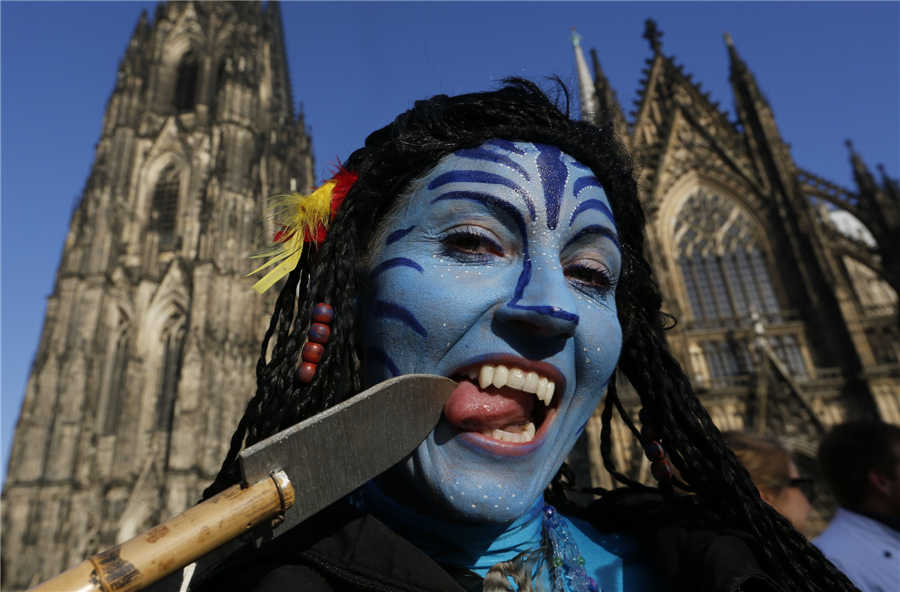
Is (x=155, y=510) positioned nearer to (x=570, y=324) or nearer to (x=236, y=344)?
(x=236, y=344)

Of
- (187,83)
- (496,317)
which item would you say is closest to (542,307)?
(496,317)

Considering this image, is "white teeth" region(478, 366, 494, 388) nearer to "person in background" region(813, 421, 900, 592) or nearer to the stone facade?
"person in background" region(813, 421, 900, 592)

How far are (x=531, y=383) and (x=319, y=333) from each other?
0.46 metres

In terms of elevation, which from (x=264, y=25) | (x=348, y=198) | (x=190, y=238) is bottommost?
(x=348, y=198)

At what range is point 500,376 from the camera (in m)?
1.23

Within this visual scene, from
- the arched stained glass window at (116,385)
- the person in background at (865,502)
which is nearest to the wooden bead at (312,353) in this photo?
the person in background at (865,502)

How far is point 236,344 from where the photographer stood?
64.3 ft

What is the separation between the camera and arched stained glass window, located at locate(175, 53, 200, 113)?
87.0ft

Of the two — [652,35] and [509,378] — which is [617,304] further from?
[652,35]

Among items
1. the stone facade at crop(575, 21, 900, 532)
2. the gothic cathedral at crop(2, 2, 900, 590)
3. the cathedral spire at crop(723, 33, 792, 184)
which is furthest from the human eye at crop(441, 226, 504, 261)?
the cathedral spire at crop(723, 33, 792, 184)

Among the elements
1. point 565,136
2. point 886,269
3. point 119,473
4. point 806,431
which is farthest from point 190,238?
point 565,136

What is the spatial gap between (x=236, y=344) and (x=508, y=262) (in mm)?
19627

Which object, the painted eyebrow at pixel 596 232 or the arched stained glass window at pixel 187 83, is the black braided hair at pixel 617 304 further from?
the arched stained glass window at pixel 187 83

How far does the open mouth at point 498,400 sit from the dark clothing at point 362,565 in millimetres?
260
